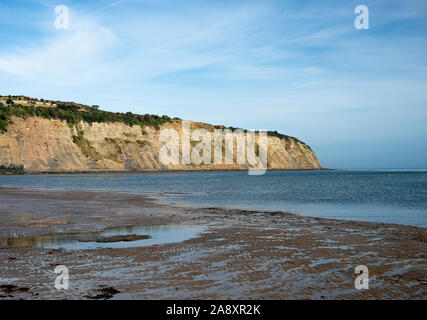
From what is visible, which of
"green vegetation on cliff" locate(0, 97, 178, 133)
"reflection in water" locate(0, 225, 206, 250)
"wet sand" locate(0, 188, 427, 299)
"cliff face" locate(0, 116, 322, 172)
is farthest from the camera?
"green vegetation on cliff" locate(0, 97, 178, 133)

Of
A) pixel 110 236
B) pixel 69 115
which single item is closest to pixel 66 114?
pixel 69 115

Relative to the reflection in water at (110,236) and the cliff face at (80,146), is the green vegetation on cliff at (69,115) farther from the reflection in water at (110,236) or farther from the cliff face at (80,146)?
the reflection in water at (110,236)

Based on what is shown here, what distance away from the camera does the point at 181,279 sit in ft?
26.9

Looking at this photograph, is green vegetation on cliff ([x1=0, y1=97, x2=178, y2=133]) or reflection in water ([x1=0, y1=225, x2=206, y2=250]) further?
green vegetation on cliff ([x1=0, y1=97, x2=178, y2=133])

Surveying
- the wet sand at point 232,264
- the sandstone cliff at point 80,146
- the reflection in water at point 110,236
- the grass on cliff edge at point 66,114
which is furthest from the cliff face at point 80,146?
the reflection in water at point 110,236

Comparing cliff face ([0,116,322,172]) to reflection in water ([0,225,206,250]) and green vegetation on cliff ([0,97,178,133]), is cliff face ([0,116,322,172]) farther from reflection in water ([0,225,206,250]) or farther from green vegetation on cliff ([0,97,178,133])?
reflection in water ([0,225,206,250])

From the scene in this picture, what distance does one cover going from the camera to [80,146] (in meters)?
106

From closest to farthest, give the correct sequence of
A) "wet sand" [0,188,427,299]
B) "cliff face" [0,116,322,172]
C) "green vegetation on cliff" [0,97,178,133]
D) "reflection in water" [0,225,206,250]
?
"wet sand" [0,188,427,299] → "reflection in water" [0,225,206,250] → "cliff face" [0,116,322,172] → "green vegetation on cliff" [0,97,178,133]

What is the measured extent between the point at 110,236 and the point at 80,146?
98.3 m

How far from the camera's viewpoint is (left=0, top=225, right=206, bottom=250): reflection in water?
1178cm

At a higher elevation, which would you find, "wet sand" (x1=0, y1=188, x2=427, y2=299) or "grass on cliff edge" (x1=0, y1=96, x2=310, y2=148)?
"grass on cliff edge" (x1=0, y1=96, x2=310, y2=148)

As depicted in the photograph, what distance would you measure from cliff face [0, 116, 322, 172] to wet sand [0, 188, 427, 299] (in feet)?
281

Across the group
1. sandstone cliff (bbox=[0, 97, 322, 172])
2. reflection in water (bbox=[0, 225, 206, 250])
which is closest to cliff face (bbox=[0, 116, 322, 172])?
sandstone cliff (bbox=[0, 97, 322, 172])
